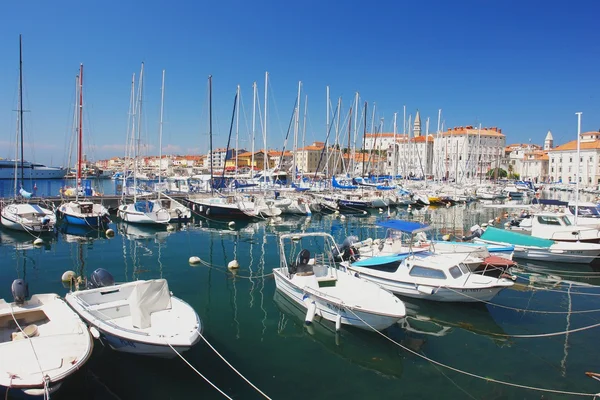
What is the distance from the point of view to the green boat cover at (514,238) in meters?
21.4

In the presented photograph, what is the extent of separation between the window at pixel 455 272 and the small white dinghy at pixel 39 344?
11.6 metres

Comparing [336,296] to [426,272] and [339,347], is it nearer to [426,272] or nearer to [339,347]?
[339,347]

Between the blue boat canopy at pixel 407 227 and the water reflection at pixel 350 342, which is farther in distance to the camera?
the blue boat canopy at pixel 407 227

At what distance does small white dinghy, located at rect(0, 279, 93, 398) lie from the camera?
757cm

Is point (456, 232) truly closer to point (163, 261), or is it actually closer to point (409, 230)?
point (409, 230)

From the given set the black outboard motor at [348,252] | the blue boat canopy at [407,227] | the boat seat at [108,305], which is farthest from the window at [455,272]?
the boat seat at [108,305]

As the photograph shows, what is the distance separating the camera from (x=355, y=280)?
45.2ft

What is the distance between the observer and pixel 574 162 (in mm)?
113000

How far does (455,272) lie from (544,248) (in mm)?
9749

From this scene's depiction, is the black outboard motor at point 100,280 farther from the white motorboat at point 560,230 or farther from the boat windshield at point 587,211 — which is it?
the boat windshield at point 587,211

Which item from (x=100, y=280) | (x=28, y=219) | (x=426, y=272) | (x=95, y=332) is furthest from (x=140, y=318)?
(x=28, y=219)

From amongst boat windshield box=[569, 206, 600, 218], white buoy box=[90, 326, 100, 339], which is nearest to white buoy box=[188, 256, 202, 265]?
white buoy box=[90, 326, 100, 339]

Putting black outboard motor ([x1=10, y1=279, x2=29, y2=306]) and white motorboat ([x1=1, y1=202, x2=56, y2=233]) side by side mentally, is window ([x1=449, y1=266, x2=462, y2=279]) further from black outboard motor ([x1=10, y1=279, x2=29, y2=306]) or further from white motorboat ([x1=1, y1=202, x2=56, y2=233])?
white motorboat ([x1=1, y1=202, x2=56, y2=233])

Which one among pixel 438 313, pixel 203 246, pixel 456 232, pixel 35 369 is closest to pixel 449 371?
pixel 438 313
